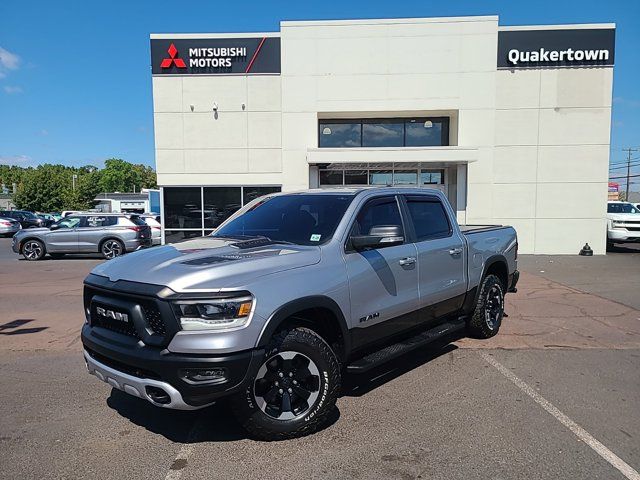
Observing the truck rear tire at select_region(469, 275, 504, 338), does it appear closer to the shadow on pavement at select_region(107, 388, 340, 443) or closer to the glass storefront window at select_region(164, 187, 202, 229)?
the shadow on pavement at select_region(107, 388, 340, 443)

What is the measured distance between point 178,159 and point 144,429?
15.3 meters

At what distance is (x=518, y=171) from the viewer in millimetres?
17219

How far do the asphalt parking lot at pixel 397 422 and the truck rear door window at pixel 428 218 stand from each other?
1.45 metres

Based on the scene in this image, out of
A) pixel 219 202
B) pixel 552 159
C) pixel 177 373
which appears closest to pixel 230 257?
pixel 177 373

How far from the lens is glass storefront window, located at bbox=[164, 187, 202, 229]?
59.2 ft

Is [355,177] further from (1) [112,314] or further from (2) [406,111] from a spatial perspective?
(1) [112,314]

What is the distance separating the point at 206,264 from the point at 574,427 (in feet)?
10.2

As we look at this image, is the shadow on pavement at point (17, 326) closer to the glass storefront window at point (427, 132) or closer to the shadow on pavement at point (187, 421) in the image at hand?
the shadow on pavement at point (187, 421)

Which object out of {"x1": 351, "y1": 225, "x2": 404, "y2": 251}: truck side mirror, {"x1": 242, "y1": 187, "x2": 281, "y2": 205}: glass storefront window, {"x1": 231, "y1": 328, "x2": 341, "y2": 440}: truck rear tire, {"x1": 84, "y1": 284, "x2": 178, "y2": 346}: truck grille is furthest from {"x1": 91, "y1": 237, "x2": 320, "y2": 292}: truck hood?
{"x1": 242, "y1": 187, "x2": 281, "y2": 205}: glass storefront window

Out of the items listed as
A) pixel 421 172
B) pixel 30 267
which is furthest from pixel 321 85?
pixel 30 267

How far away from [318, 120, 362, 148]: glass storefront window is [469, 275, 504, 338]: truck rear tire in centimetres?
1261

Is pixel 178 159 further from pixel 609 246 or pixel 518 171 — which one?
pixel 609 246

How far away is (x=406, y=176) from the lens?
1847 centimetres

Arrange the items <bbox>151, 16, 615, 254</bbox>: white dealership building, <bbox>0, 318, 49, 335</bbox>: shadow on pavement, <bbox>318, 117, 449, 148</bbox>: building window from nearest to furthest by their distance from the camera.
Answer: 1. <bbox>0, 318, 49, 335</bbox>: shadow on pavement
2. <bbox>151, 16, 615, 254</bbox>: white dealership building
3. <bbox>318, 117, 449, 148</bbox>: building window
